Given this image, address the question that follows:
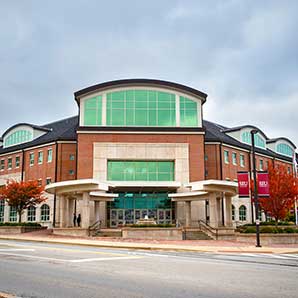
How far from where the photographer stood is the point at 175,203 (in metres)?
45.5

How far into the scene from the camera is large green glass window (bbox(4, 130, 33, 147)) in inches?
2221

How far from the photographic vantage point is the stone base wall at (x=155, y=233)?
105 ft

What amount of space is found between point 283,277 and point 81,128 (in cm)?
3648

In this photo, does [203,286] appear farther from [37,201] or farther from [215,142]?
[215,142]

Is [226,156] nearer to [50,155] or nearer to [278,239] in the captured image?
[50,155]

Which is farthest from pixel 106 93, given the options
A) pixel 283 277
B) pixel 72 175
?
pixel 283 277

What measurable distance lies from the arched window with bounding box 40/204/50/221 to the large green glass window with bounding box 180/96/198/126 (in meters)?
19.1

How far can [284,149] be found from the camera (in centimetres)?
6675

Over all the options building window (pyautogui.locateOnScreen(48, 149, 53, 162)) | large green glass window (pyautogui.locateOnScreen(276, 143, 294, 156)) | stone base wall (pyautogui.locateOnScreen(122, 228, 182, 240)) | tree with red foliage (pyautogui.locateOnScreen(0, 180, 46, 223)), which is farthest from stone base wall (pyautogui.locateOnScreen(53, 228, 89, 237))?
large green glass window (pyautogui.locateOnScreen(276, 143, 294, 156))

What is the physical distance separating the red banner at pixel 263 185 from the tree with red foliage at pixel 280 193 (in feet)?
34.5

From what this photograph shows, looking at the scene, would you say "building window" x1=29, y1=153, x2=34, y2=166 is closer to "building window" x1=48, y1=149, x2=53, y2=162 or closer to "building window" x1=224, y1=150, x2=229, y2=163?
"building window" x1=48, y1=149, x2=53, y2=162

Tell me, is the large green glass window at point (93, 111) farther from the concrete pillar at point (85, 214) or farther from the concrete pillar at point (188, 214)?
the concrete pillar at point (188, 214)

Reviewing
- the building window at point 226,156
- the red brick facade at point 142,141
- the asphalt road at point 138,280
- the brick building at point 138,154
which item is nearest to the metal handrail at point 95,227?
the brick building at point 138,154

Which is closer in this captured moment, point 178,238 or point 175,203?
point 178,238
